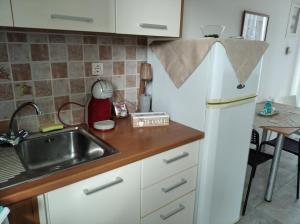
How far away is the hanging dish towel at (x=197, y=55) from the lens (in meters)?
1.28

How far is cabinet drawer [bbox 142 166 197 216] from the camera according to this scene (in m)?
1.21

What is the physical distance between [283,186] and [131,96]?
74.7 inches

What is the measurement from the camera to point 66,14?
99cm

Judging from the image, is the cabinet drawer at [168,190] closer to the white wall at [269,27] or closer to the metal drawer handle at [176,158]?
the metal drawer handle at [176,158]

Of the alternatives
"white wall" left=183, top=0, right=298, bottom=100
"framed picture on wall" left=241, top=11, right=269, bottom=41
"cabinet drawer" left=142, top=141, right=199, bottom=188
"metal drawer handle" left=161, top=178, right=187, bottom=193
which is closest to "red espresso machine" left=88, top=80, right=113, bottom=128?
"cabinet drawer" left=142, top=141, right=199, bottom=188

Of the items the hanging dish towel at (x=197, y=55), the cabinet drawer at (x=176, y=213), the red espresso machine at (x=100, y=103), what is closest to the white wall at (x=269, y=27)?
the hanging dish towel at (x=197, y=55)

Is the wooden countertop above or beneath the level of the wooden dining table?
above

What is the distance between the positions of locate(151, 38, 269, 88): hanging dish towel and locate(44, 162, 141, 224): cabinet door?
68 cm

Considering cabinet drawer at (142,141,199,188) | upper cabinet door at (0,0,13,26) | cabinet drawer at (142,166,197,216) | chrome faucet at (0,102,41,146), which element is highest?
upper cabinet door at (0,0,13,26)

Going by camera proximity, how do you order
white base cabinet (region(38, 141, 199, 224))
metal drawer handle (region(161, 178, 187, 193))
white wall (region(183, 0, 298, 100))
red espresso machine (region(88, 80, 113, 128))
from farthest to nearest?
white wall (region(183, 0, 298, 100)) → red espresso machine (region(88, 80, 113, 128)) → metal drawer handle (region(161, 178, 187, 193)) → white base cabinet (region(38, 141, 199, 224))

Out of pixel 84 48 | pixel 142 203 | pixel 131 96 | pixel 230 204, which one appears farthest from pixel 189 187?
pixel 84 48

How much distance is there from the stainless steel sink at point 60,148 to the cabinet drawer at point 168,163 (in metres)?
0.22

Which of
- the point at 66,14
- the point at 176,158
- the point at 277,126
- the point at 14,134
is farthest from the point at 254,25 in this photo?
the point at 14,134

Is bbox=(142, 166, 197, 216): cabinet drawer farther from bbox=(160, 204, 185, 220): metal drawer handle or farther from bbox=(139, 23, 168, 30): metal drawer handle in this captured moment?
bbox=(139, 23, 168, 30): metal drawer handle
